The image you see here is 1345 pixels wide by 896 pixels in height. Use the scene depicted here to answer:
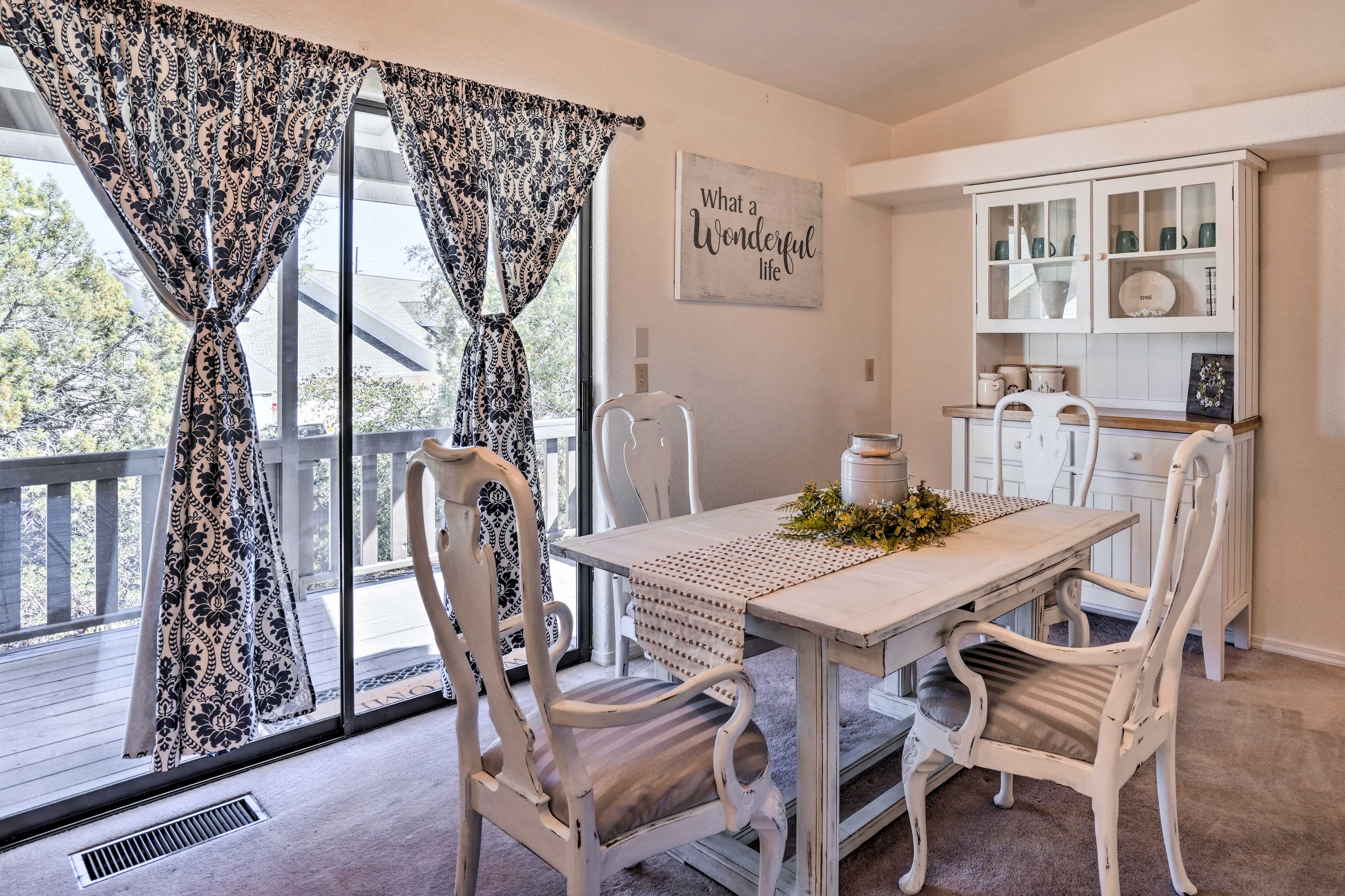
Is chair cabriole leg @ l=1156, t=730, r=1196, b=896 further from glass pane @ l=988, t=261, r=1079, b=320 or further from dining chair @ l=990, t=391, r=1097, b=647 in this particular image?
glass pane @ l=988, t=261, r=1079, b=320

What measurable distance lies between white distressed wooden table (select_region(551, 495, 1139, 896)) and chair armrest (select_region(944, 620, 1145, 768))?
0.14ft

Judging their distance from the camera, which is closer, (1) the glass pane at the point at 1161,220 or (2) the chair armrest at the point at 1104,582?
(2) the chair armrest at the point at 1104,582

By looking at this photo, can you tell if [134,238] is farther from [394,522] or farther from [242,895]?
[242,895]

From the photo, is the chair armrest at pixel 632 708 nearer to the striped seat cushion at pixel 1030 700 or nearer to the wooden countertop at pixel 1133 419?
the striped seat cushion at pixel 1030 700

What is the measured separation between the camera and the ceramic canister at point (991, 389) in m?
3.86

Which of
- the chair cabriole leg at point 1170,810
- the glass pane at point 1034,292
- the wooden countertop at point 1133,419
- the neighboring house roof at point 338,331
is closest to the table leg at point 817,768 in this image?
the chair cabriole leg at point 1170,810

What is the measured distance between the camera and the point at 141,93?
215 centimetres

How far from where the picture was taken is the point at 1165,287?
135 inches

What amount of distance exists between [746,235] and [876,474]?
1.79m

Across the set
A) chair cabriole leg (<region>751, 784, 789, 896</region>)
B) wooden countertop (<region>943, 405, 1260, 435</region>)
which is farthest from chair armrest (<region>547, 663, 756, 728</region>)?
wooden countertop (<region>943, 405, 1260, 435</region>)

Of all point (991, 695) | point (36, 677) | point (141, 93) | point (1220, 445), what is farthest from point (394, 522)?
point (1220, 445)

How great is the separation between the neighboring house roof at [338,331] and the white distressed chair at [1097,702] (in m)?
1.88

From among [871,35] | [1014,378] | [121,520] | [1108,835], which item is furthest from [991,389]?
[121,520]

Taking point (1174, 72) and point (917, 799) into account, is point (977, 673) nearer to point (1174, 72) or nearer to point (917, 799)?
point (917, 799)
